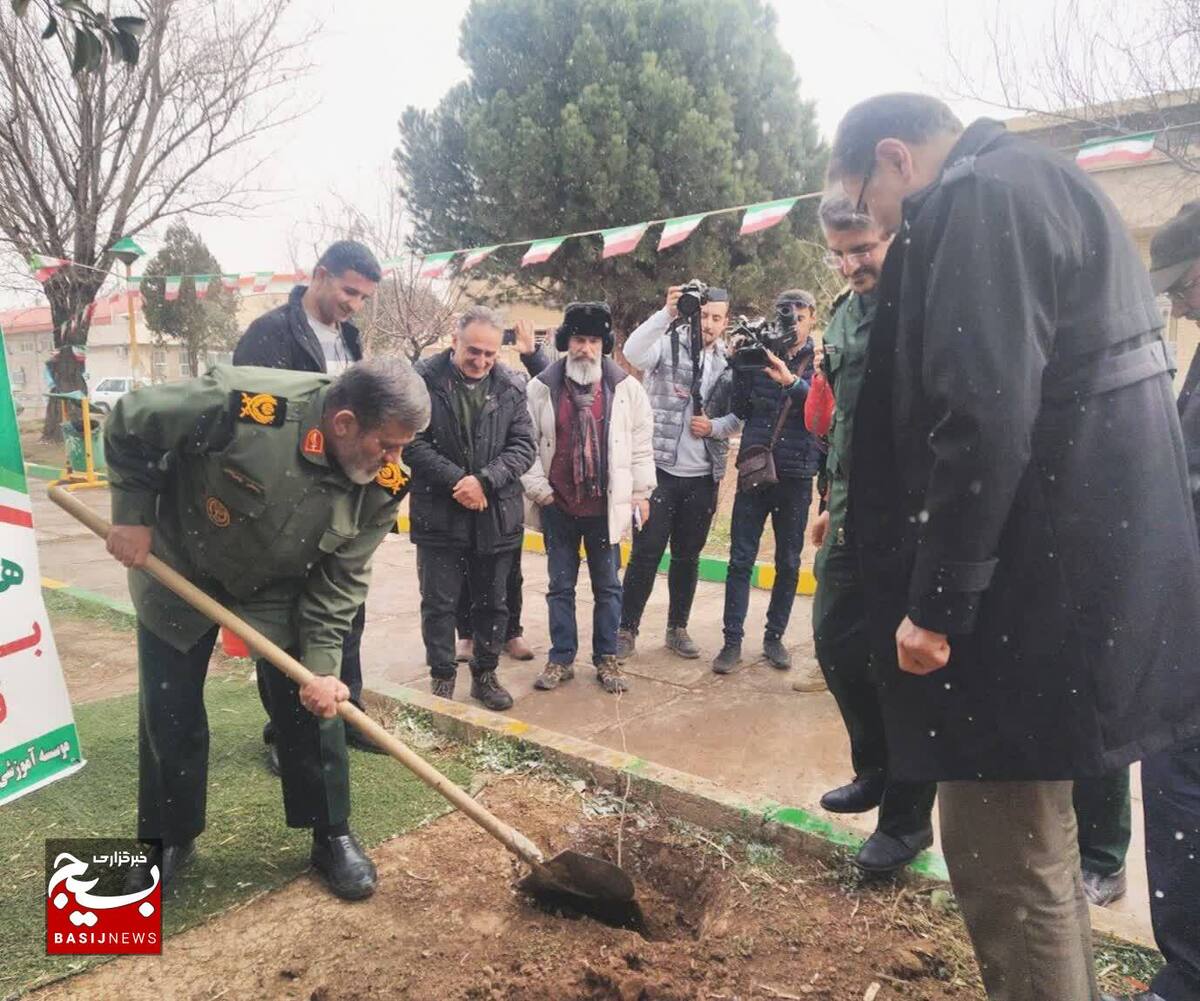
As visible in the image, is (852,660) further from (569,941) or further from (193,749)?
(193,749)

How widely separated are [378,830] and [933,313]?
7.94ft

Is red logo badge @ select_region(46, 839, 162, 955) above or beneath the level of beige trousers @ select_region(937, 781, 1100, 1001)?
beneath

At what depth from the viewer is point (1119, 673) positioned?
5.28 ft

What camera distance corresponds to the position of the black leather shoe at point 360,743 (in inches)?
145

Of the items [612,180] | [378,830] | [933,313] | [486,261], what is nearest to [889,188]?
[933,313]

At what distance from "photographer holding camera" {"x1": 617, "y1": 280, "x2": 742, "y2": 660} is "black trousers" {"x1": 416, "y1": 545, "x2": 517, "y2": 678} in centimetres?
90

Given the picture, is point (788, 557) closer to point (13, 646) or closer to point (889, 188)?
point (889, 188)

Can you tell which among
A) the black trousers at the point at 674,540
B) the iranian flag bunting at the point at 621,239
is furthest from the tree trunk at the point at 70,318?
the black trousers at the point at 674,540

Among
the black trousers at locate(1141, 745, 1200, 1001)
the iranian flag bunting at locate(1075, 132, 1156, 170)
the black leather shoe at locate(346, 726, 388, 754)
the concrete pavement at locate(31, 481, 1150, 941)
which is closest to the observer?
the black trousers at locate(1141, 745, 1200, 1001)

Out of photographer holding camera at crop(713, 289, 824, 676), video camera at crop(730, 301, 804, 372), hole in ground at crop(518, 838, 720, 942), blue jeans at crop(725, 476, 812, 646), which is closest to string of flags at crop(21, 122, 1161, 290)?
video camera at crop(730, 301, 804, 372)

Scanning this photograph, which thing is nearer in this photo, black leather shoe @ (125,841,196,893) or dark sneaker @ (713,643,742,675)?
black leather shoe @ (125,841,196,893)

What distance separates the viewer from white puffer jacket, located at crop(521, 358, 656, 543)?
4.53m

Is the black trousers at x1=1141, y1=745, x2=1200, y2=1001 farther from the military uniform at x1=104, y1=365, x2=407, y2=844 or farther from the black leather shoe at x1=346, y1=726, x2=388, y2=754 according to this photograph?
the black leather shoe at x1=346, y1=726, x2=388, y2=754

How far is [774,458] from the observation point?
4.76m
